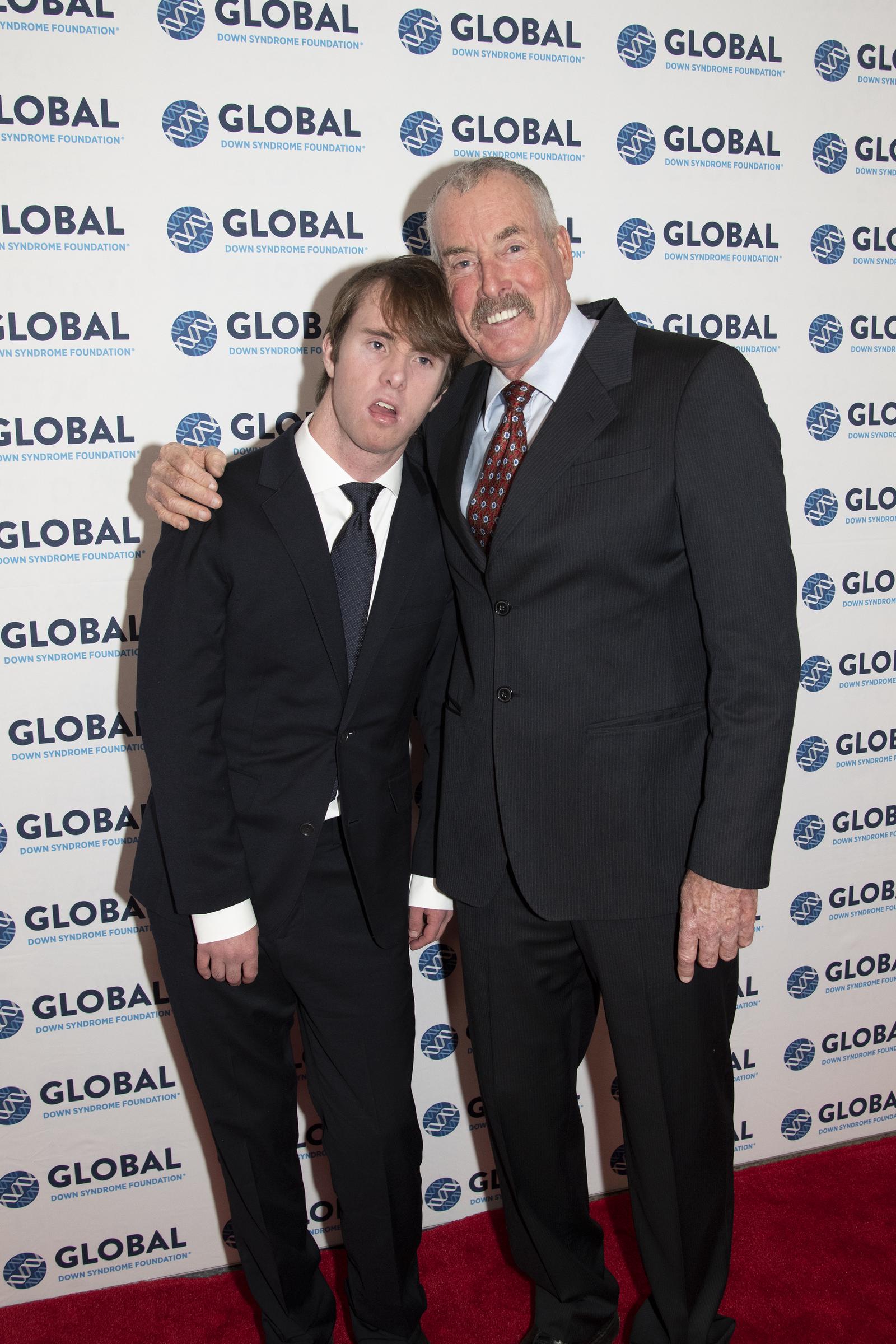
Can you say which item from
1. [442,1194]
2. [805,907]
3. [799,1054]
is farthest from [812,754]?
[442,1194]

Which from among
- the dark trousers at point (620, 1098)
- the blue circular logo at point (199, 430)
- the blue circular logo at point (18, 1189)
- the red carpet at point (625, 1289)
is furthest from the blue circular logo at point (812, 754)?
the blue circular logo at point (18, 1189)

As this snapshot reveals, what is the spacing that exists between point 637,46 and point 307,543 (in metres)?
1.46

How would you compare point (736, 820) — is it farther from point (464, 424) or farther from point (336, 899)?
point (464, 424)

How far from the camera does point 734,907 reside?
1645 mm

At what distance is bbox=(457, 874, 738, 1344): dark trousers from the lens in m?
1.76

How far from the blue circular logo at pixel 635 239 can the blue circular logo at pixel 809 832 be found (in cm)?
148

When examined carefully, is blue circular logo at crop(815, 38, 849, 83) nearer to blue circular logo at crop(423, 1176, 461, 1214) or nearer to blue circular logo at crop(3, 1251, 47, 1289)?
blue circular logo at crop(423, 1176, 461, 1214)

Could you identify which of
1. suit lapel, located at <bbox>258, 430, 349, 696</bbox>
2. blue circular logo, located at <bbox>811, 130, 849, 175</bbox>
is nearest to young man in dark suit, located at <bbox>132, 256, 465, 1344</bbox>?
suit lapel, located at <bbox>258, 430, 349, 696</bbox>

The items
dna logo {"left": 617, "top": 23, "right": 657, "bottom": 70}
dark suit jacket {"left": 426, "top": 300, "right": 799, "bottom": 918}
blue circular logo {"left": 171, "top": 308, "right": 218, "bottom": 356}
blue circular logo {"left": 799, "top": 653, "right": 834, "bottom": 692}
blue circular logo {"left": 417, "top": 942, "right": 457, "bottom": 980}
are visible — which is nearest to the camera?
dark suit jacket {"left": 426, "top": 300, "right": 799, "bottom": 918}

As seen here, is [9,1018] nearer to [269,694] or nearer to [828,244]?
[269,694]

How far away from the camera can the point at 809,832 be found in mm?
2666

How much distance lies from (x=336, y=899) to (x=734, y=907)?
720 millimetres

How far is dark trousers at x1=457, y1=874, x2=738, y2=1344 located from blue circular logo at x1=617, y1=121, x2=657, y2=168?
1652 mm

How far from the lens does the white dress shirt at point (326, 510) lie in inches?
68.7
